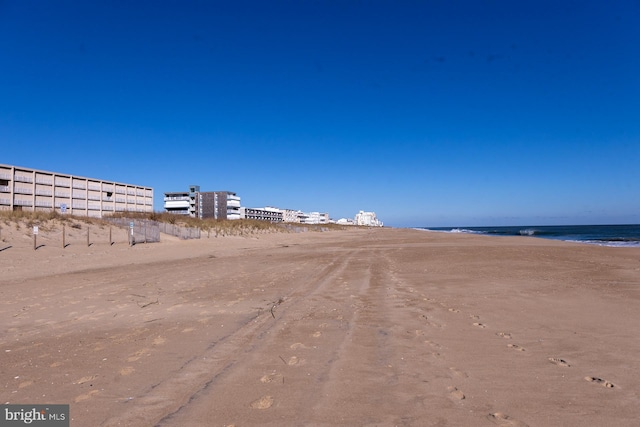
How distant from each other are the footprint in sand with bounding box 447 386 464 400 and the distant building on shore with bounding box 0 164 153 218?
115 ft

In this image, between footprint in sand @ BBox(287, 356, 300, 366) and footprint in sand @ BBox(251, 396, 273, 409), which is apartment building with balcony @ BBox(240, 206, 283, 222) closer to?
footprint in sand @ BBox(287, 356, 300, 366)

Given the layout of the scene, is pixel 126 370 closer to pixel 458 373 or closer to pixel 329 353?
pixel 329 353

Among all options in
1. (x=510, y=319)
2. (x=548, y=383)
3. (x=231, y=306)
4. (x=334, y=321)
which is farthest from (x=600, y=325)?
(x=231, y=306)

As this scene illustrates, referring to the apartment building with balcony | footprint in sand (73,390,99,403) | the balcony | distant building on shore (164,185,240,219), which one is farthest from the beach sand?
the apartment building with balcony

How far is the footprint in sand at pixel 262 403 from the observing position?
333 cm

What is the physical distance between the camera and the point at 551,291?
9023 millimetres

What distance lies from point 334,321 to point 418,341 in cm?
164

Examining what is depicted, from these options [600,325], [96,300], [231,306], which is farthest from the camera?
[96,300]

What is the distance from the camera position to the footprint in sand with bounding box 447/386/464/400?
346 centimetres

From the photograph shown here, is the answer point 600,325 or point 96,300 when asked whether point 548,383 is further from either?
point 96,300

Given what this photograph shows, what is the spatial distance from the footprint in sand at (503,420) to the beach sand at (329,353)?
0.06 ft

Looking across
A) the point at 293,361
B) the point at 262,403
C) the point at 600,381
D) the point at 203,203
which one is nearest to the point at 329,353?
the point at 293,361

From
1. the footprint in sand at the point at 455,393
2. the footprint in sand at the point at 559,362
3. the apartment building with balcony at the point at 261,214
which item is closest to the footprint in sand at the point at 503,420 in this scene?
the footprint in sand at the point at 455,393

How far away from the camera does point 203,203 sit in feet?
328
